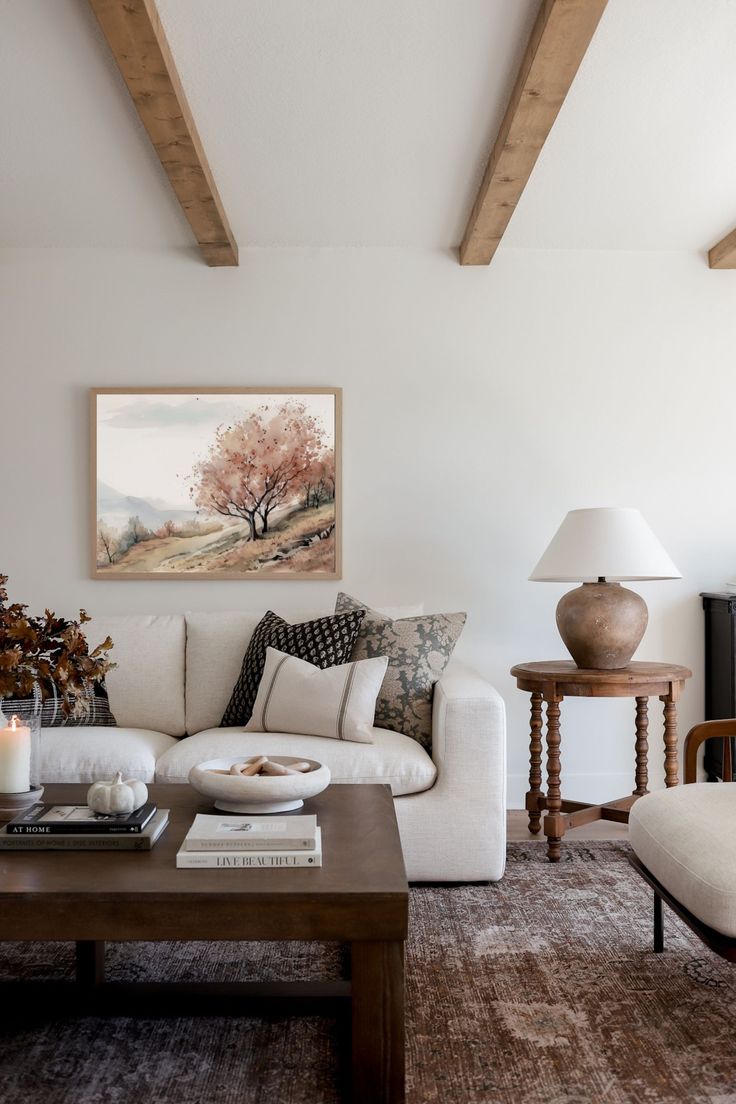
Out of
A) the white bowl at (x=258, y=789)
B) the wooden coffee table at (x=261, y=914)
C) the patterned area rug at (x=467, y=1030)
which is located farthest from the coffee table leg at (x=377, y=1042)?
the white bowl at (x=258, y=789)

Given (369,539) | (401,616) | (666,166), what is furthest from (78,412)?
(666,166)

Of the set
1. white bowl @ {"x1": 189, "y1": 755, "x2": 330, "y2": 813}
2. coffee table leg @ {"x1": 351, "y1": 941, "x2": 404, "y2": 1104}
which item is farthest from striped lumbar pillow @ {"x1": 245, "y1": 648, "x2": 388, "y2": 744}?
coffee table leg @ {"x1": 351, "y1": 941, "x2": 404, "y2": 1104}

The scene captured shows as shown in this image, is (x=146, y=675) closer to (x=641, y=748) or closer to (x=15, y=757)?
(x=15, y=757)

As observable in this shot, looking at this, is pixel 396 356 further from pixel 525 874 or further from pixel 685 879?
pixel 685 879

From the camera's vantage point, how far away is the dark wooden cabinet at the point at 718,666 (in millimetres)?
3822

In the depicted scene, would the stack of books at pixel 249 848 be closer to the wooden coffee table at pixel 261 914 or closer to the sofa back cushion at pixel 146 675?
the wooden coffee table at pixel 261 914

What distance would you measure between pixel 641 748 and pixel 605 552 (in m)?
0.87

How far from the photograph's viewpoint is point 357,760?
2889 mm

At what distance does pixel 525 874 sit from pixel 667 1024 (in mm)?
1076

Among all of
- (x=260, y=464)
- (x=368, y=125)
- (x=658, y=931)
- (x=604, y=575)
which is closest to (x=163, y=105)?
(x=368, y=125)

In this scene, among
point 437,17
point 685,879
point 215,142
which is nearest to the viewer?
point 685,879

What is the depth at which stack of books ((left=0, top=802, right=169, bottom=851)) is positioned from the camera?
186 cm

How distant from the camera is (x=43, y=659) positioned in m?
2.01

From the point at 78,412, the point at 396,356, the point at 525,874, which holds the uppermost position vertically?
the point at 396,356
